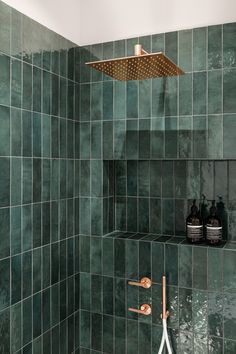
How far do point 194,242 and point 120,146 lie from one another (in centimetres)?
65

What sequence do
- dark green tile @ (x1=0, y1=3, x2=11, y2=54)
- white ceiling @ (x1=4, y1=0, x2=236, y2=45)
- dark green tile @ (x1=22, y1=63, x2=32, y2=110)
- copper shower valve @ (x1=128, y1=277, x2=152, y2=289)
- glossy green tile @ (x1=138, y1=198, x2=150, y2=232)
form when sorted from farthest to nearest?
glossy green tile @ (x1=138, y1=198, x2=150, y2=232), copper shower valve @ (x1=128, y1=277, x2=152, y2=289), white ceiling @ (x1=4, y1=0, x2=236, y2=45), dark green tile @ (x1=22, y1=63, x2=32, y2=110), dark green tile @ (x1=0, y1=3, x2=11, y2=54)

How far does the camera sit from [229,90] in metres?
1.70

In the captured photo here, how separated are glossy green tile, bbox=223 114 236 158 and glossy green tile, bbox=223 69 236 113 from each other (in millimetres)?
38

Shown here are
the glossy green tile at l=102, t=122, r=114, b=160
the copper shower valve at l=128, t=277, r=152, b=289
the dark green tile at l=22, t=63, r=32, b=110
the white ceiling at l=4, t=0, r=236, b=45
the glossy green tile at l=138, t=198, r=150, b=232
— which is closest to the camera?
the dark green tile at l=22, t=63, r=32, b=110

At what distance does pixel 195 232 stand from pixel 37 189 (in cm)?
84

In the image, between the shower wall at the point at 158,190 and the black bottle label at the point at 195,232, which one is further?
the black bottle label at the point at 195,232

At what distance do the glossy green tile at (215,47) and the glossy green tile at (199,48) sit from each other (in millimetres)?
24

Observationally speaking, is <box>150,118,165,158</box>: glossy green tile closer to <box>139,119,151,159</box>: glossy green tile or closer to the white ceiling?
<box>139,119,151,159</box>: glossy green tile

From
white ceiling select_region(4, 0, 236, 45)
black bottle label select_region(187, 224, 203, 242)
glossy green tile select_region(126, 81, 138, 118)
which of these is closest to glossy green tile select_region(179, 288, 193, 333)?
black bottle label select_region(187, 224, 203, 242)

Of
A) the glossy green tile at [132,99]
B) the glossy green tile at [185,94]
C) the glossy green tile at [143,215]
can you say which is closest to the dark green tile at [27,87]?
the glossy green tile at [132,99]

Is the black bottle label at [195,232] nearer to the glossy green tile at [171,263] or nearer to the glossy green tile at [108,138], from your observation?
the glossy green tile at [171,263]

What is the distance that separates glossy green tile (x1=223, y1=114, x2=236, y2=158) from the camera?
1.69m

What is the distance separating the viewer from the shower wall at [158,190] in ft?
5.68

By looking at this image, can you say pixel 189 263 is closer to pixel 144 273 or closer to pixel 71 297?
pixel 144 273
